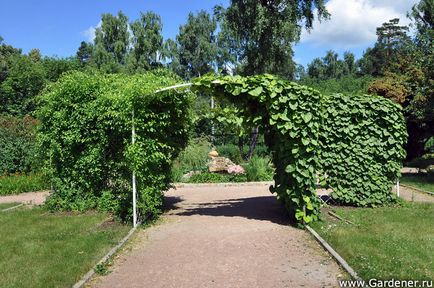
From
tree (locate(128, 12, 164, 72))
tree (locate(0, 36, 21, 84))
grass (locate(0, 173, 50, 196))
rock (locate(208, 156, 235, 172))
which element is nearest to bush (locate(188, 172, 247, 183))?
rock (locate(208, 156, 235, 172))

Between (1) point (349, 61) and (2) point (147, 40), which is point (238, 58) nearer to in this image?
(2) point (147, 40)

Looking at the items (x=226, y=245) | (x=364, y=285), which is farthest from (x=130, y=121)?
(x=364, y=285)

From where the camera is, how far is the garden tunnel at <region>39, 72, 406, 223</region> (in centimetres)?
936

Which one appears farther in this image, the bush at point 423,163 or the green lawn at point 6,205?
the bush at point 423,163

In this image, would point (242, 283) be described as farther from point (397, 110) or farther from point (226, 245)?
point (397, 110)

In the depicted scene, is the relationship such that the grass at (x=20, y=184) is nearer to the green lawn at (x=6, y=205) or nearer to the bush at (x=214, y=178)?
the green lawn at (x=6, y=205)

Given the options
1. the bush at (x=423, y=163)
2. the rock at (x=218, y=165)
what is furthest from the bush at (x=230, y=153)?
the bush at (x=423, y=163)

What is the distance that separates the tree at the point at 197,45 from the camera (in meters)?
46.6

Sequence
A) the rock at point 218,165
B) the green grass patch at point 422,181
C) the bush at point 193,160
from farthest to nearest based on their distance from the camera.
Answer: the rock at point 218,165
the bush at point 193,160
the green grass patch at point 422,181

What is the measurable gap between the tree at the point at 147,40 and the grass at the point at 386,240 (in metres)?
37.0

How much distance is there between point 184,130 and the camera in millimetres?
11406

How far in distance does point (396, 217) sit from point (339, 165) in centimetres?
197

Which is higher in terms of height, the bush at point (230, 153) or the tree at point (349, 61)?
the tree at point (349, 61)

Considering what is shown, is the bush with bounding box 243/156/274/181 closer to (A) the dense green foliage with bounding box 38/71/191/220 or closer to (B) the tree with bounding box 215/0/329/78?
(A) the dense green foliage with bounding box 38/71/191/220
